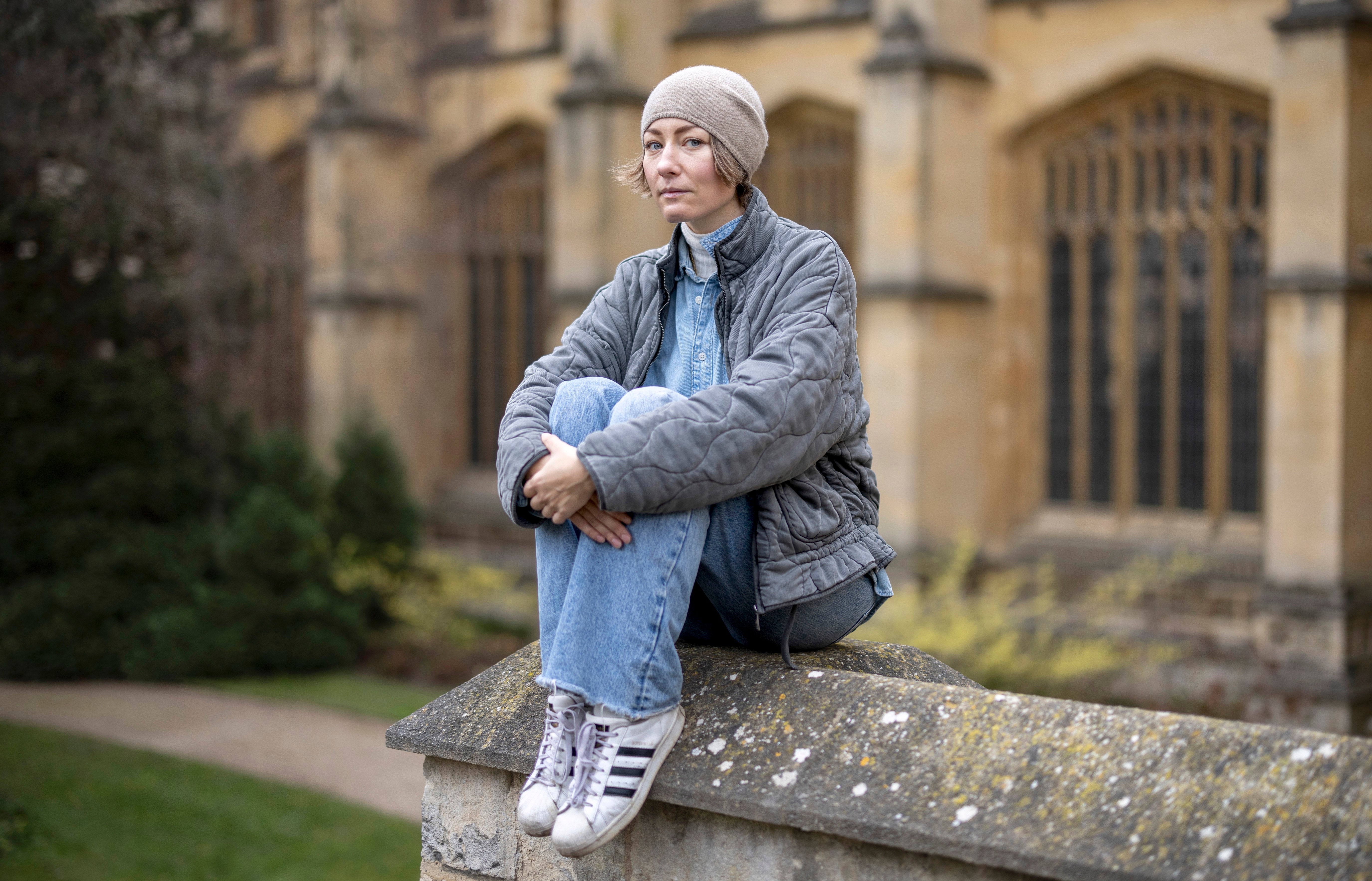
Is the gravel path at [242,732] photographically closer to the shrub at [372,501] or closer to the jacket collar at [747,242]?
the shrub at [372,501]

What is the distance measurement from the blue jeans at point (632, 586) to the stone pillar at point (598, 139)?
848 cm

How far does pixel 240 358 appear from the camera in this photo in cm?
1044

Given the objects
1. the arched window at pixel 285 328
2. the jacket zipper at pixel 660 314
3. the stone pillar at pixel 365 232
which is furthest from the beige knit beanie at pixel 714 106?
the arched window at pixel 285 328

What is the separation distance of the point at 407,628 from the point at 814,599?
8.93 m

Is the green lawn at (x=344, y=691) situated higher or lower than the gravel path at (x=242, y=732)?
lower

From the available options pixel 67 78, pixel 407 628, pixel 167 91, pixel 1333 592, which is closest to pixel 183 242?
pixel 167 91

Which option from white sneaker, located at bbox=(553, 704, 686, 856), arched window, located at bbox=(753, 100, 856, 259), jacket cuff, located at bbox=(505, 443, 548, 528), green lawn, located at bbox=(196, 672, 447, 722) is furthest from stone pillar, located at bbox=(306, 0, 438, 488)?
white sneaker, located at bbox=(553, 704, 686, 856)

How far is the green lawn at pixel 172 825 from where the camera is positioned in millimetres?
5727

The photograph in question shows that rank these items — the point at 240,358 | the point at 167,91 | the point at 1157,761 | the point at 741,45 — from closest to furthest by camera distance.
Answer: the point at 1157,761, the point at 167,91, the point at 240,358, the point at 741,45

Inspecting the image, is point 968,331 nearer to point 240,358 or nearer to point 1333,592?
point 1333,592

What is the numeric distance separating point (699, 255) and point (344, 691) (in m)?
7.55

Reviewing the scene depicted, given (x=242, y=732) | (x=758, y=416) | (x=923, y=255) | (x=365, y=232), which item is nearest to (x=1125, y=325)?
(x=923, y=255)

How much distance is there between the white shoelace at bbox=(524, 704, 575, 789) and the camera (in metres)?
2.27

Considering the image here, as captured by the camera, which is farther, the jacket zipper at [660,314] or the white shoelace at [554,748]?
the jacket zipper at [660,314]
